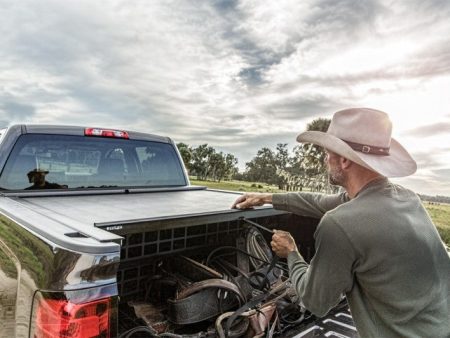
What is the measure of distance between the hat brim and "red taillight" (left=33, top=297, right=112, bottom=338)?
1283 mm

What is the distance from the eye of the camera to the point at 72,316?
139 cm

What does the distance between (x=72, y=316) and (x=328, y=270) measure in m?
1.09

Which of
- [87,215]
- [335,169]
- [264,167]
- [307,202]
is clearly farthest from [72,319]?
[264,167]

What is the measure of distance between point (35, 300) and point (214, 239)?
1.33 metres

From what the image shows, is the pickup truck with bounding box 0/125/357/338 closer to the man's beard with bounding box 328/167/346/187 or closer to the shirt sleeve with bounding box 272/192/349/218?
the shirt sleeve with bounding box 272/192/349/218

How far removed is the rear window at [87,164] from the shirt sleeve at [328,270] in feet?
7.79

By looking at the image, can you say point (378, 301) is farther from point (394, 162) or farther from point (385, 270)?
point (394, 162)

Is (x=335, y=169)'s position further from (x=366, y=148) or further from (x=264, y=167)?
(x=264, y=167)

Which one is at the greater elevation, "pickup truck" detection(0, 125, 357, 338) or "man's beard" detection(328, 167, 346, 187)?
"man's beard" detection(328, 167, 346, 187)

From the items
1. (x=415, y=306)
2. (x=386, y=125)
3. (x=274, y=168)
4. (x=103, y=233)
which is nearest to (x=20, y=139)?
(x=103, y=233)

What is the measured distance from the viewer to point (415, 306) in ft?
5.66

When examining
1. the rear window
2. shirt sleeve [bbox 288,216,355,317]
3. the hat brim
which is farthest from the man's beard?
the rear window

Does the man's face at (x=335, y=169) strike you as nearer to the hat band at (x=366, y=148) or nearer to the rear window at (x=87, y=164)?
the hat band at (x=366, y=148)

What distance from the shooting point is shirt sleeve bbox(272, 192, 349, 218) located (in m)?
2.76
